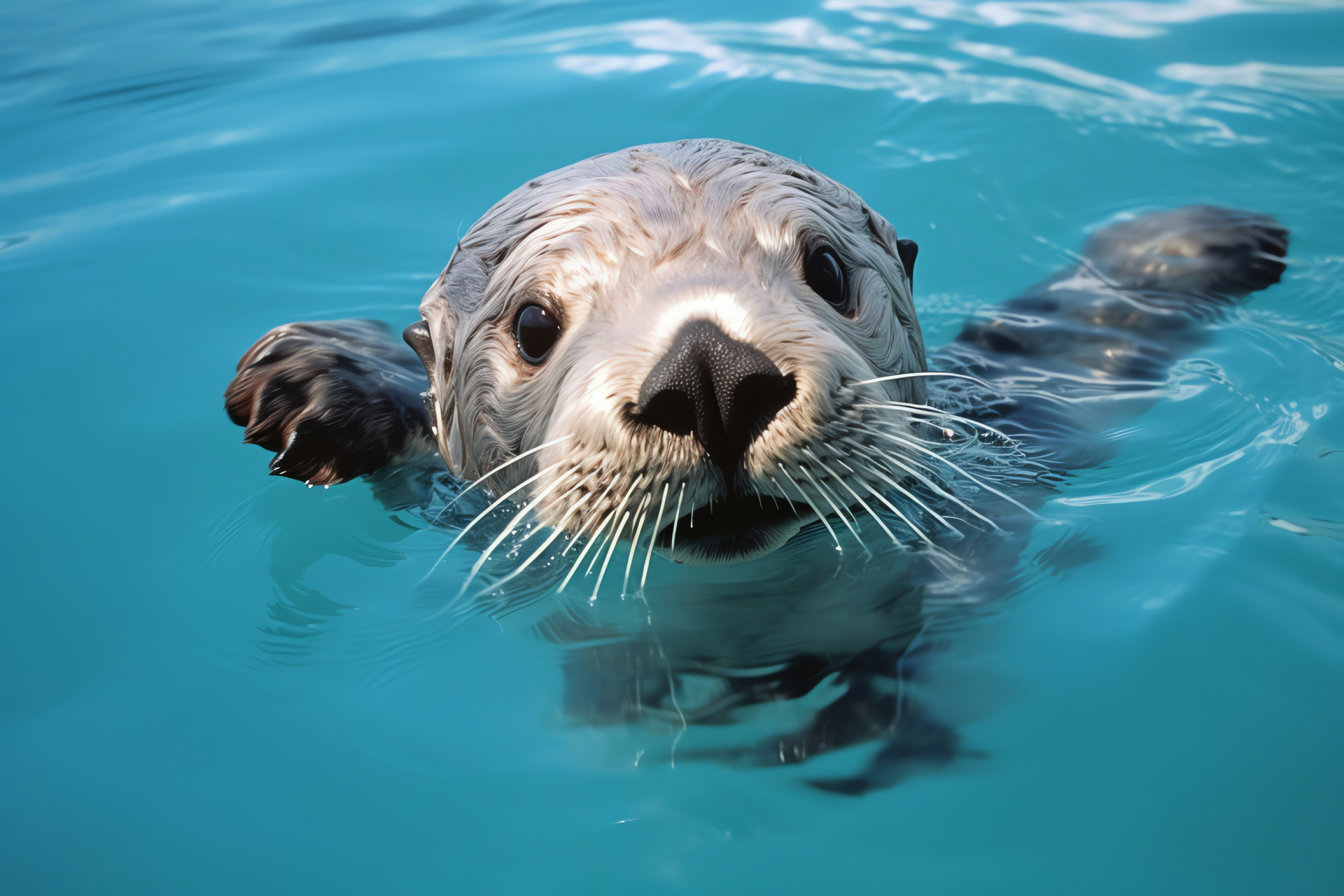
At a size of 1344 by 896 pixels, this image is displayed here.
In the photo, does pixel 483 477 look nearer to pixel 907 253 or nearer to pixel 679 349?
pixel 679 349

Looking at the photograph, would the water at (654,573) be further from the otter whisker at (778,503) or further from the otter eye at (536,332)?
the otter eye at (536,332)

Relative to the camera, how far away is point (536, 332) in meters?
2.95

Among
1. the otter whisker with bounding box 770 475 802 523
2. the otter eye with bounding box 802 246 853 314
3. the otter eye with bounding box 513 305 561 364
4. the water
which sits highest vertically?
the otter eye with bounding box 802 246 853 314

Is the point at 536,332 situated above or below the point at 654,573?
above

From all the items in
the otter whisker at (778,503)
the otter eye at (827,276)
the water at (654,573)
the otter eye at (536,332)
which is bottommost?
the water at (654,573)

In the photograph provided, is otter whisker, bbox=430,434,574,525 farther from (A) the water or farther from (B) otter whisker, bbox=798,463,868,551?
(B) otter whisker, bbox=798,463,868,551

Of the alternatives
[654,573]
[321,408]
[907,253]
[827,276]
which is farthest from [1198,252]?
[321,408]

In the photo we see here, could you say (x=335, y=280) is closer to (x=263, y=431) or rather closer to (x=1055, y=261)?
(x=263, y=431)

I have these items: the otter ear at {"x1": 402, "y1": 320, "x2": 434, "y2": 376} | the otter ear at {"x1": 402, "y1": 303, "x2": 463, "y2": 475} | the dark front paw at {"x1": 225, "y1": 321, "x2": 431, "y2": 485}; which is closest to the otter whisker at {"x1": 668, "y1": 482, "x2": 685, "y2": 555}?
the otter ear at {"x1": 402, "y1": 303, "x2": 463, "y2": 475}

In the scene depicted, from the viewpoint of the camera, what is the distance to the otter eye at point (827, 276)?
9.66 ft

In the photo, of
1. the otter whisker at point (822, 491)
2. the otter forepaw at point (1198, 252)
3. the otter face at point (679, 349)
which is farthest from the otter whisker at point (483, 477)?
the otter forepaw at point (1198, 252)

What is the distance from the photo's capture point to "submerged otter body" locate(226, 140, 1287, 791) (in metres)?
2.45

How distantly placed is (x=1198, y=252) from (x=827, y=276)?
3094 millimetres

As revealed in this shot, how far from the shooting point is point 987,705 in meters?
2.66
